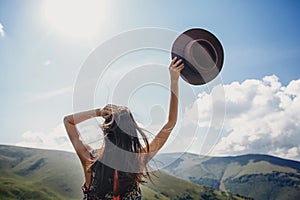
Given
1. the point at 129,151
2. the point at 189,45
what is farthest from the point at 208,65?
the point at 129,151

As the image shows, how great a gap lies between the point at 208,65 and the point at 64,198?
202 meters

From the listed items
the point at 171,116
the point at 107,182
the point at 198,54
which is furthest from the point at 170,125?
the point at 198,54

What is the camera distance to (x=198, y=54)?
4875 millimetres

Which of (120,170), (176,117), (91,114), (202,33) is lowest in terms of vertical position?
(120,170)

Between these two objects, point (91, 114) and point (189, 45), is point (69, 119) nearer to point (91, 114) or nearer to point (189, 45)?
point (91, 114)

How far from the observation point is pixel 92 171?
12.8ft

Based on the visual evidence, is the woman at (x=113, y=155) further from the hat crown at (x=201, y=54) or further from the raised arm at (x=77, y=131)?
the hat crown at (x=201, y=54)

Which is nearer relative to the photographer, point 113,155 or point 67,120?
point 113,155

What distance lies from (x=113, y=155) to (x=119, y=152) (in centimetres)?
9

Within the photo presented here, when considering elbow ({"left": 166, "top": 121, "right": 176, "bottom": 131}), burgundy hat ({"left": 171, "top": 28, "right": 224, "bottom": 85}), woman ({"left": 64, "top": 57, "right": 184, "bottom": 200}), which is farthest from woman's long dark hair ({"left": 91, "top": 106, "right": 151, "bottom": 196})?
burgundy hat ({"left": 171, "top": 28, "right": 224, "bottom": 85})

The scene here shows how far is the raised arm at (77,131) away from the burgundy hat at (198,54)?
1610 mm

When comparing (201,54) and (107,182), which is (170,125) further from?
(201,54)

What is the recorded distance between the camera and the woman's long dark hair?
3.81m

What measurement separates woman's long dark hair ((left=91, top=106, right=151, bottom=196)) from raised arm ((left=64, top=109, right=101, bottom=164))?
17 cm
